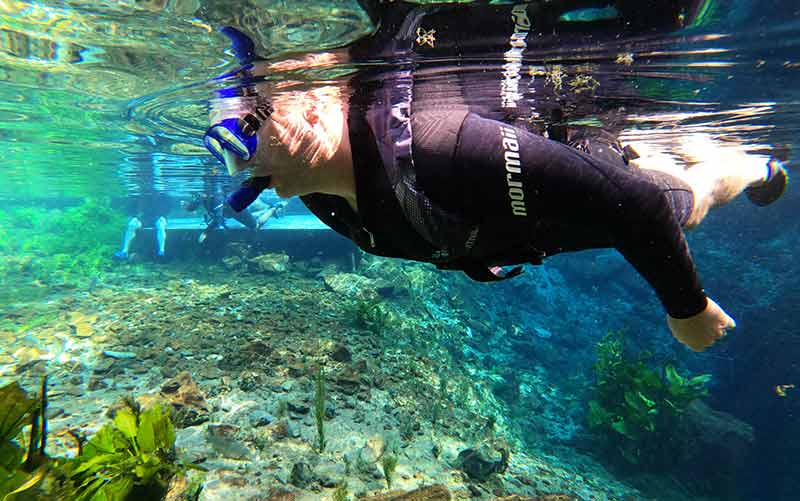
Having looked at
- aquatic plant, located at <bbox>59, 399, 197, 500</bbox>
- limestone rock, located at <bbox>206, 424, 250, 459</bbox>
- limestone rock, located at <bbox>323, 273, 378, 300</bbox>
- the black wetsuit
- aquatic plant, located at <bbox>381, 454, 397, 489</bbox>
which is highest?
the black wetsuit

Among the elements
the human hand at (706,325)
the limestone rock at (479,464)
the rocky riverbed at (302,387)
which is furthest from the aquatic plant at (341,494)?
the human hand at (706,325)

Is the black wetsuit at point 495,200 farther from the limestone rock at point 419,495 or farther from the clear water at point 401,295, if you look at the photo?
the clear water at point 401,295

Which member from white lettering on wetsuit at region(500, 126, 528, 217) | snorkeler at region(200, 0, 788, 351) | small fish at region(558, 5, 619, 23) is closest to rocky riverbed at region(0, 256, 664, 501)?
snorkeler at region(200, 0, 788, 351)

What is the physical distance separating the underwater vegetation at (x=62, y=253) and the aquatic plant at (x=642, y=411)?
67.7 ft

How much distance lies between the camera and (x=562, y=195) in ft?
4.90

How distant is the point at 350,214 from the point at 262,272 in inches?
577

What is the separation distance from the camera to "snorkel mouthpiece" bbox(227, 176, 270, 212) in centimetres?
181

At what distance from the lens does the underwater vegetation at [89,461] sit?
2.50m

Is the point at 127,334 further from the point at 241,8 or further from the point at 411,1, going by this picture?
the point at 411,1

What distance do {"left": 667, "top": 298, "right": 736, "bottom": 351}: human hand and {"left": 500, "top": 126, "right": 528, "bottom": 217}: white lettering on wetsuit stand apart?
1.02 metres

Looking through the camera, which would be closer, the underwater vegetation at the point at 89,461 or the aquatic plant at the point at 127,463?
the underwater vegetation at the point at 89,461

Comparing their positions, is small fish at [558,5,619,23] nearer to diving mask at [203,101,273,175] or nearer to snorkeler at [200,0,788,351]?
snorkeler at [200,0,788,351]

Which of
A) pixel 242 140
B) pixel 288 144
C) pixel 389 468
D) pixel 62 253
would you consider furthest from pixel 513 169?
pixel 62 253

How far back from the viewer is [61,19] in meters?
5.85
